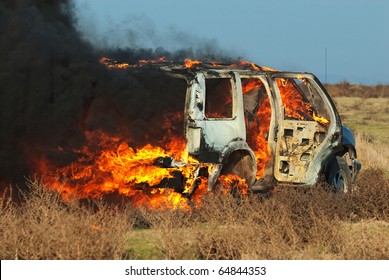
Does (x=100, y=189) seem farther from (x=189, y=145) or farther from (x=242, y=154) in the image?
(x=242, y=154)

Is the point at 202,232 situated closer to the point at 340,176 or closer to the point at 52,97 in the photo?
the point at 52,97

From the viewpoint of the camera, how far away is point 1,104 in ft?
35.4

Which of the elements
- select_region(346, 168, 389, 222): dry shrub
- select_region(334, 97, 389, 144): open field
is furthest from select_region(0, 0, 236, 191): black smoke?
select_region(334, 97, 389, 144): open field

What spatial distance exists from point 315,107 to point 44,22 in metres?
4.16

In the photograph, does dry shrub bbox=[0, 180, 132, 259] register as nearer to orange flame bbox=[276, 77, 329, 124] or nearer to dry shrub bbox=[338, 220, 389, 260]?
dry shrub bbox=[338, 220, 389, 260]

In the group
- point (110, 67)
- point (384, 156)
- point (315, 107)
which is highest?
point (110, 67)

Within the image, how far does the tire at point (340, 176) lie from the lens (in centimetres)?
1314

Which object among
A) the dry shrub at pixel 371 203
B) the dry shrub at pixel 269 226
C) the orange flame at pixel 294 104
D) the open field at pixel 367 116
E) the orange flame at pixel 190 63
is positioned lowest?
the open field at pixel 367 116

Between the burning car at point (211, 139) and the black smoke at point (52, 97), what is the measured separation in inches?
2.1

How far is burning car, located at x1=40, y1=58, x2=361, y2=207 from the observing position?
1112cm

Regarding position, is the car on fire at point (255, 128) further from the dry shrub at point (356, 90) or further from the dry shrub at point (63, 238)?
the dry shrub at point (356, 90)

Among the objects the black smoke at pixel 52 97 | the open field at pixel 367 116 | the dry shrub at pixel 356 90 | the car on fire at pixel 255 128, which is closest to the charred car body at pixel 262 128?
the car on fire at pixel 255 128

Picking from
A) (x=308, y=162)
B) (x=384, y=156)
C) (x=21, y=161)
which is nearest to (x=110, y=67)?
(x=21, y=161)

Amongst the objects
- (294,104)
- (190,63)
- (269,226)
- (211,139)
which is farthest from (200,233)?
(294,104)
